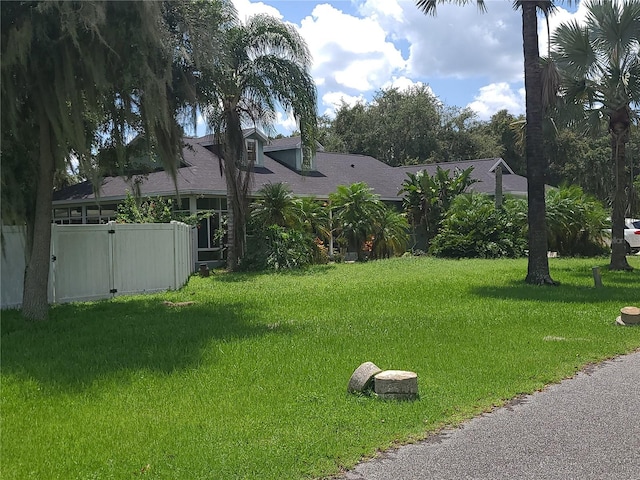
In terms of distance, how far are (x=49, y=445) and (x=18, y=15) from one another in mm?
6445

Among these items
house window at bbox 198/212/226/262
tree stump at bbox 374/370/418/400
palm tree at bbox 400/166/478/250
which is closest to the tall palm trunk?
house window at bbox 198/212/226/262

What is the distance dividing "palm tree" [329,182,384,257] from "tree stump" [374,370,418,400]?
60.0 feet

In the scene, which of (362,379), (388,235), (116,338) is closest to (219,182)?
(388,235)

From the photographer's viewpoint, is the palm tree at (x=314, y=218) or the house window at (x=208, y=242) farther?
the house window at (x=208, y=242)

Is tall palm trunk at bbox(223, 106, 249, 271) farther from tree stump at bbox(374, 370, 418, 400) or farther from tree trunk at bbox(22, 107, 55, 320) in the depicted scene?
tree stump at bbox(374, 370, 418, 400)

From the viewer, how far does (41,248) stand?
36.1 feet

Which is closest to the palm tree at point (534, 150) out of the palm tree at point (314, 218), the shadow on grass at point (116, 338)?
the shadow on grass at point (116, 338)

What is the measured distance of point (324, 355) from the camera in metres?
8.12

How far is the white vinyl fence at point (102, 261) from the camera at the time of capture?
12211 mm

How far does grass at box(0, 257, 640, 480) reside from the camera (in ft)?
16.3

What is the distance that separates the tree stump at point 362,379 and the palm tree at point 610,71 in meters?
14.2

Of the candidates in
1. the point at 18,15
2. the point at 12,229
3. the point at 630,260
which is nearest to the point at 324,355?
the point at 18,15

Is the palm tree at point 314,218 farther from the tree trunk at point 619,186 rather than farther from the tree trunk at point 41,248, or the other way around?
the tree trunk at point 41,248

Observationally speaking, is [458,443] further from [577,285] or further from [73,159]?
[577,285]
